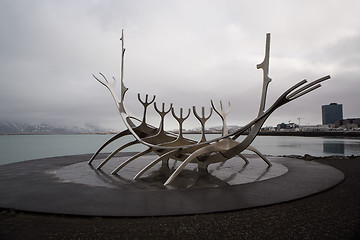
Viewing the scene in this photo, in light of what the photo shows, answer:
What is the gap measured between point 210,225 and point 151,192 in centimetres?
260

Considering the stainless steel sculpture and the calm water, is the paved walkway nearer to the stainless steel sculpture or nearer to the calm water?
the stainless steel sculpture

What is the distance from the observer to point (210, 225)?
14.2 feet

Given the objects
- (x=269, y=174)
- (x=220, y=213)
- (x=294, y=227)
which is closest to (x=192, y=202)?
(x=220, y=213)

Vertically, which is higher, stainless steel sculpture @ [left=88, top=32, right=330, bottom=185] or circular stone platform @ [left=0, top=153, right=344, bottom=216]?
stainless steel sculpture @ [left=88, top=32, right=330, bottom=185]

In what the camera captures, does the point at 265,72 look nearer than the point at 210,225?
No

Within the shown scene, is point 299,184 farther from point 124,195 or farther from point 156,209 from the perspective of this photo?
point 124,195

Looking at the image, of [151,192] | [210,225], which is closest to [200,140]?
[151,192]

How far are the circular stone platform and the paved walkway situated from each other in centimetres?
28

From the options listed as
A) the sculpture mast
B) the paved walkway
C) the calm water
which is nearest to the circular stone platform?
the paved walkway

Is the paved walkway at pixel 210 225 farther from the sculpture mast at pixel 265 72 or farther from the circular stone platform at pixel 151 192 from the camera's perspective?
the sculpture mast at pixel 265 72

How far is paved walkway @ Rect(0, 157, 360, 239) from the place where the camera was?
156 inches

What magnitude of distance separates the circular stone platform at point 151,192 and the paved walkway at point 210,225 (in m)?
0.28

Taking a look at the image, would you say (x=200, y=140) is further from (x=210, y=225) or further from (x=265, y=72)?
(x=210, y=225)

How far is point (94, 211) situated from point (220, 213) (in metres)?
2.64
